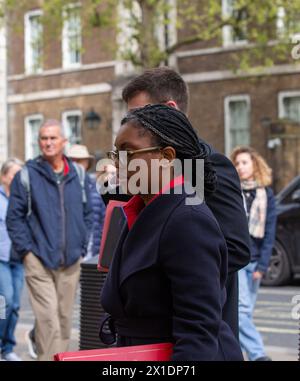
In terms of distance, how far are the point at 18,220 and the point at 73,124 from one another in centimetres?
2763

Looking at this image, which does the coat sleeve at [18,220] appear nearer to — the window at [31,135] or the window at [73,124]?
the window at [73,124]

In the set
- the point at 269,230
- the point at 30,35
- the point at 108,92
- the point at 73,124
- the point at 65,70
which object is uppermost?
the point at 30,35

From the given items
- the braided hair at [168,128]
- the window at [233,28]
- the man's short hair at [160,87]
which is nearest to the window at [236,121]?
the window at [233,28]

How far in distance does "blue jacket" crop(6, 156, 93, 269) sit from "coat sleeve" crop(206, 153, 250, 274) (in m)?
3.69

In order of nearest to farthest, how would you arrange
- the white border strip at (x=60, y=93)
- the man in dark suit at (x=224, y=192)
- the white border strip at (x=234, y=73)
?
1. the man in dark suit at (x=224, y=192)
2. the white border strip at (x=234, y=73)
3. the white border strip at (x=60, y=93)

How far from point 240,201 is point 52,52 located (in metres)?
32.4

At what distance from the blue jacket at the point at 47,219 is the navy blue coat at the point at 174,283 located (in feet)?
13.7

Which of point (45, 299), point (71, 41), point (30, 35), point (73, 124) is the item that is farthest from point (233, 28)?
point (45, 299)

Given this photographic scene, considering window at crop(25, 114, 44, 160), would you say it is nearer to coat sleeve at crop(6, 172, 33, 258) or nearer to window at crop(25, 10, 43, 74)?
window at crop(25, 10, 43, 74)

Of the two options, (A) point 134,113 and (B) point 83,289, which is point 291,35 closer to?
(B) point 83,289

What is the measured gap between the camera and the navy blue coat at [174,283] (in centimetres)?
307

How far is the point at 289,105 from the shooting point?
2839cm

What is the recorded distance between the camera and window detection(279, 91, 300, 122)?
2811 cm

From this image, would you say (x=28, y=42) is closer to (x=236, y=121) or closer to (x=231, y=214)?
(x=236, y=121)
